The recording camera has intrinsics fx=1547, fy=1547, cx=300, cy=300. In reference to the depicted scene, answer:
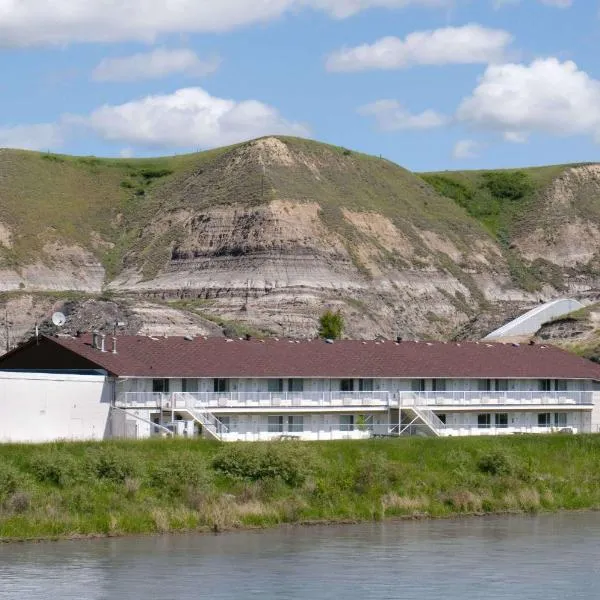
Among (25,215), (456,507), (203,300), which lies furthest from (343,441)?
(25,215)

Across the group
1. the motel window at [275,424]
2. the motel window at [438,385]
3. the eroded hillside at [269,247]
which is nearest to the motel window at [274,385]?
the motel window at [275,424]

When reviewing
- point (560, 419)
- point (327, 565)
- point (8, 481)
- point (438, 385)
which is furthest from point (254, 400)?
point (327, 565)

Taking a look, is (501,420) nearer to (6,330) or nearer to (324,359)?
(324,359)

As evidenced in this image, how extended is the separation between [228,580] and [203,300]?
377ft

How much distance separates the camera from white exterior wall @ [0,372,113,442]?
5931 centimetres

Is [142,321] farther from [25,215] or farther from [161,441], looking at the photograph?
[161,441]

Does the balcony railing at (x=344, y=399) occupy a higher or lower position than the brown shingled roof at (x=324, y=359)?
lower

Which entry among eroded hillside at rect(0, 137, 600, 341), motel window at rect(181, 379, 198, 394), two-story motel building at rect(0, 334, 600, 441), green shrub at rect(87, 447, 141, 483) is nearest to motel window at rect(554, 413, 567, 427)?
two-story motel building at rect(0, 334, 600, 441)

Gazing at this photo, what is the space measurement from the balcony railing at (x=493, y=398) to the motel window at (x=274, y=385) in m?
5.53

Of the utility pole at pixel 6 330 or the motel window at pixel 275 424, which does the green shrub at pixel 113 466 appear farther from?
the utility pole at pixel 6 330

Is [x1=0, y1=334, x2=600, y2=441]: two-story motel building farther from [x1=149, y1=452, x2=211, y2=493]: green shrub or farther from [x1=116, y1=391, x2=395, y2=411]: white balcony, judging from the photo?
[x1=149, y1=452, x2=211, y2=493]: green shrub

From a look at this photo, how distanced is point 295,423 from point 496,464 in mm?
13451

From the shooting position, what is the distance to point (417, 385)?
238 ft

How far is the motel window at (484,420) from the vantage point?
73062 millimetres
